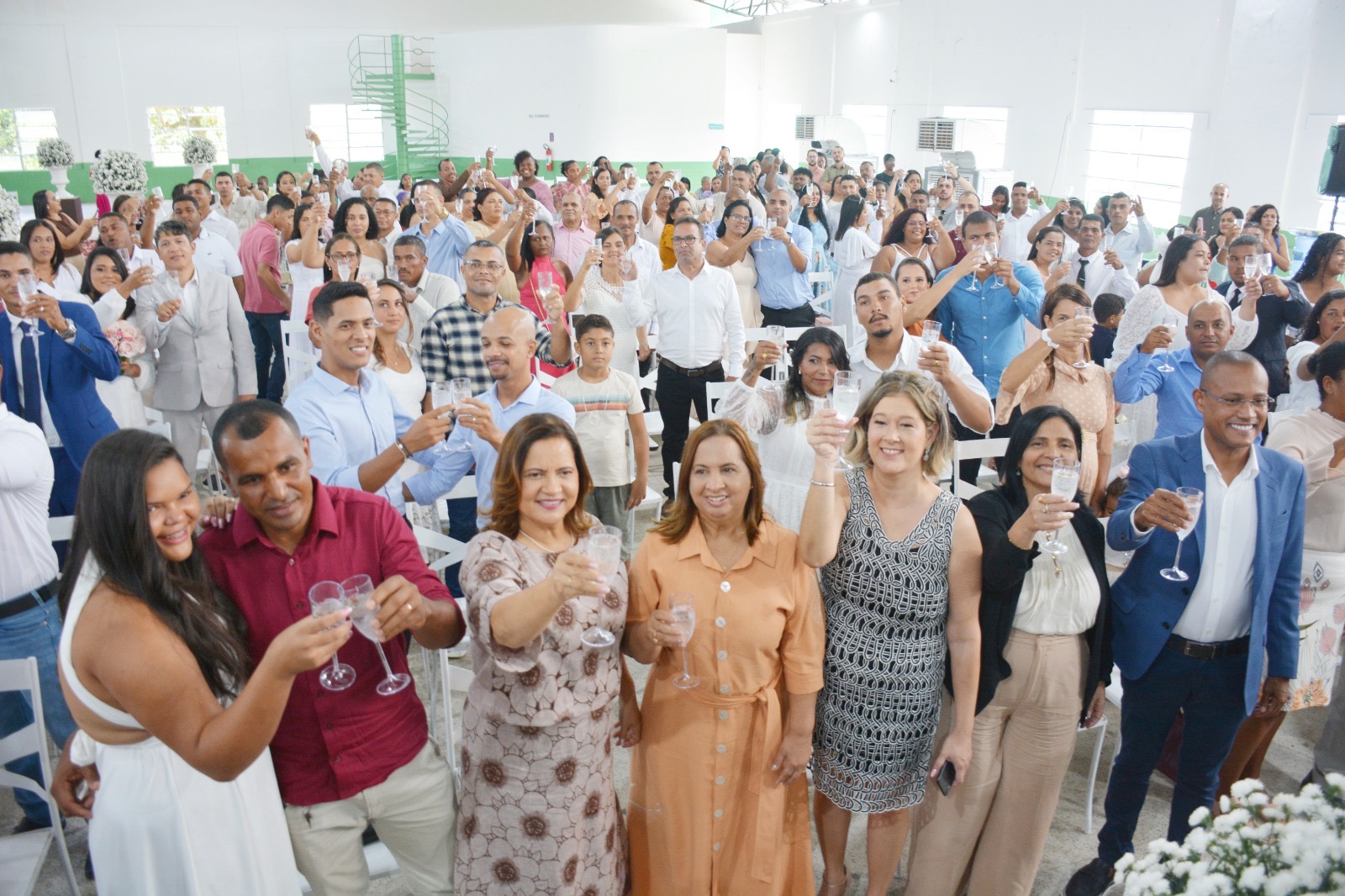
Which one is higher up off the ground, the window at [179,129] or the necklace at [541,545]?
the window at [179,129]

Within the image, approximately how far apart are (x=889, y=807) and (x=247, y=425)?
1.93 meters

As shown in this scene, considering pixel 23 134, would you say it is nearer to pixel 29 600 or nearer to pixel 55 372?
pixel 55 372

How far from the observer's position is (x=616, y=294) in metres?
5.44

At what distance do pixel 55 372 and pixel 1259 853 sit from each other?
169 inches

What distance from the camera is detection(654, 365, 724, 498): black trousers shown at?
5.26 m

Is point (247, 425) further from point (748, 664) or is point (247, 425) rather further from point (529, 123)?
point (529, 123)

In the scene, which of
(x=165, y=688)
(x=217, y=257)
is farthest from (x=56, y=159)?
(x=165, y=688)

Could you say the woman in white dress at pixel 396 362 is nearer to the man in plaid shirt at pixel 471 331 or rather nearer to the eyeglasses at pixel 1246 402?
the man in plaid shirt at pixel 471 331

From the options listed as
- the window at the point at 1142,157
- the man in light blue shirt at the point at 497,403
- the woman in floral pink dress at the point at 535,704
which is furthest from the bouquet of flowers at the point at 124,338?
the window at the point at 1142,157

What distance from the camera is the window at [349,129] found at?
20.3 meters

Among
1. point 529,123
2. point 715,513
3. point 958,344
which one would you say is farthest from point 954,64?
point 715,513

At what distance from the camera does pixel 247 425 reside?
1932mm

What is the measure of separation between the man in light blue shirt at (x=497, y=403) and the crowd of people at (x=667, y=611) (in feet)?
0.04

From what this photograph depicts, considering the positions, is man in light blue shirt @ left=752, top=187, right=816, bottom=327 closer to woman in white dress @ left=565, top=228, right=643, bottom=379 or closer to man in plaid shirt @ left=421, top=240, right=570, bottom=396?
woman in white dress @ left=565, top=228, right=643, bottom=379
